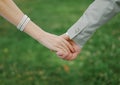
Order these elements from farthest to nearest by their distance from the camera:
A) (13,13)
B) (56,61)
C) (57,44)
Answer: (56,61) < (57,44) < (13,13)

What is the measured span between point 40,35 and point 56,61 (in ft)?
8.10

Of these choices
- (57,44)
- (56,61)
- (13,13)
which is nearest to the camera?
(13,13)

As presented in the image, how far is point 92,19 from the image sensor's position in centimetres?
531

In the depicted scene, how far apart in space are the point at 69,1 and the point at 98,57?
140 inches

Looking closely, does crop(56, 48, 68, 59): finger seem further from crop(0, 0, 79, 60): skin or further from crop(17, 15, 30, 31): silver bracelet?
crop(17, 15, 30, 31): silver bracelet

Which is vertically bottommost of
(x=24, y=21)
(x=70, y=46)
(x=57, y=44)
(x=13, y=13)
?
(x=70, y=46)

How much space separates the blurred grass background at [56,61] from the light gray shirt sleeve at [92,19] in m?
1.60

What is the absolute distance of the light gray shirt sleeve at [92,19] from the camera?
17.2 feet

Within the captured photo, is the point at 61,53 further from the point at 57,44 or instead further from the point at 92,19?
the point at 92,19

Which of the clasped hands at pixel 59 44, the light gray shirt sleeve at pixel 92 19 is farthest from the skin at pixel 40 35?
the light gray shirt sleeve at pixel 92 19

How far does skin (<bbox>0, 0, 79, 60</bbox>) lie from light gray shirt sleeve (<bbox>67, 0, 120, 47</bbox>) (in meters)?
0.10

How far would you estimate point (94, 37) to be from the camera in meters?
8.48

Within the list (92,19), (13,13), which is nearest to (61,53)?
(92,19)

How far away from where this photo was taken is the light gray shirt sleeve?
525 centimetres
